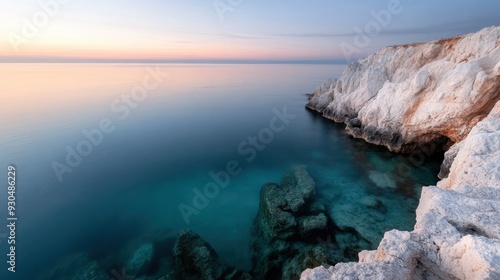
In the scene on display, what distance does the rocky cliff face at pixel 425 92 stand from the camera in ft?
60.3

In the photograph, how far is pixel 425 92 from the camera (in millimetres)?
22875

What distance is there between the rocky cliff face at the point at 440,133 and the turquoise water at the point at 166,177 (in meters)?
3.82

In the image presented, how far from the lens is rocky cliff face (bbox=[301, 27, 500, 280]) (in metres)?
5.94

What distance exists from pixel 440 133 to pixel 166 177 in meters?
26.0

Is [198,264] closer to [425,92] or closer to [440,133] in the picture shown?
[440,133]

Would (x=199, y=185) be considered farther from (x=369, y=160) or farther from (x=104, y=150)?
(x=369, y=160)

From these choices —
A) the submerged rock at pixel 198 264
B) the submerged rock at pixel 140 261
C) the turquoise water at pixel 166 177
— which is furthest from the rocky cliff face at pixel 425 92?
the submerged rock at pixel 140 261

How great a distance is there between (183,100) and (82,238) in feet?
139

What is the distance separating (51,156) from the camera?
25016 millimetres

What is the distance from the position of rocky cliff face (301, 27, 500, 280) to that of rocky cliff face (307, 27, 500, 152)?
75 millimetres
